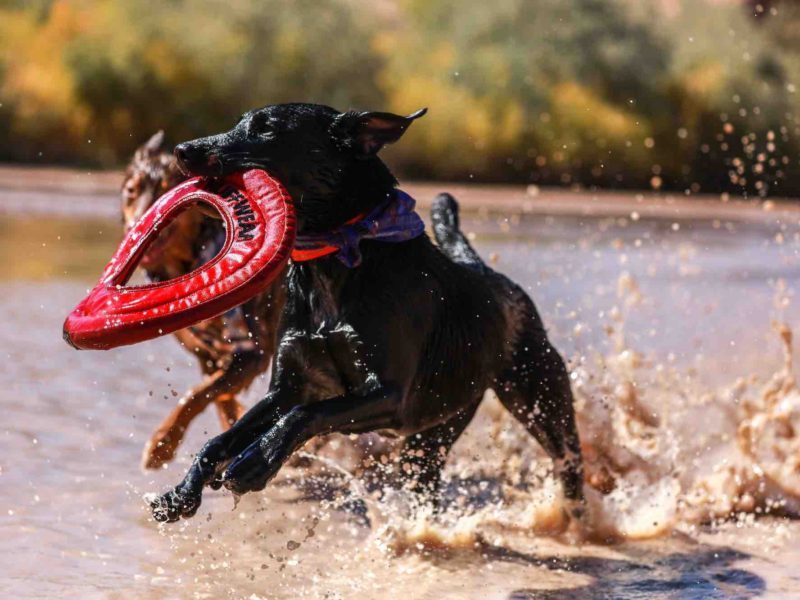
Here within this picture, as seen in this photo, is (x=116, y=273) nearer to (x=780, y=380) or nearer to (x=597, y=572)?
(x=597, y=572)

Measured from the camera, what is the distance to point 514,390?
201 inches

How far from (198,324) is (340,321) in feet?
6.04

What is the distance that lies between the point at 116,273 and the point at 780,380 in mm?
3469

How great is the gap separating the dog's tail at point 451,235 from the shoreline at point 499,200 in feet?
41.0

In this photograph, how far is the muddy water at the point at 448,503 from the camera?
183 inches

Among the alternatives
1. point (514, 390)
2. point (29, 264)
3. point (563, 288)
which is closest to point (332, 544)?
point (514, 390)

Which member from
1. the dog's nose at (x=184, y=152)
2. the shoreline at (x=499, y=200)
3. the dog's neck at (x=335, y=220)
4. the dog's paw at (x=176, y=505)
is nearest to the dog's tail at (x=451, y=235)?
the dog's neck at (x=335, y=220)

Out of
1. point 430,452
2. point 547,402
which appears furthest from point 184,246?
point 547,402

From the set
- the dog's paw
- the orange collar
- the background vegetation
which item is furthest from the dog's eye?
the background vegetation

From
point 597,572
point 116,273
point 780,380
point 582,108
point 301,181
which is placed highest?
point 582,108

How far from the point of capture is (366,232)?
164 inches

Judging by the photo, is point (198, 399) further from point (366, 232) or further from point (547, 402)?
point (366, 232)

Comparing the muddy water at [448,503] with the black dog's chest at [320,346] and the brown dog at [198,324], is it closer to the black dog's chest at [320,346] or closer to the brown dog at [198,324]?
the brown dog at [198,324]

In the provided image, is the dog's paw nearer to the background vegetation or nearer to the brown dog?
the brown dog
